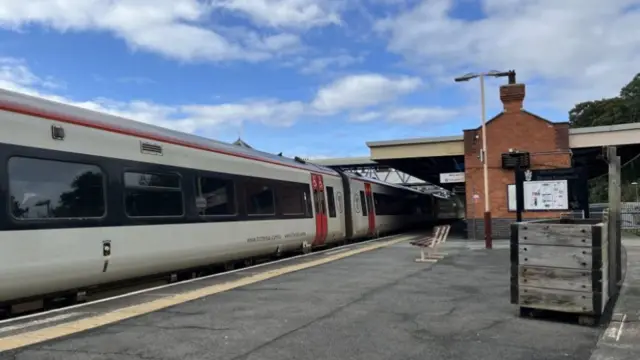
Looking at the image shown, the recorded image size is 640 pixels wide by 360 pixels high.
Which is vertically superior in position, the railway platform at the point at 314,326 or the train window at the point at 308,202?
the train window at the point at 308,202

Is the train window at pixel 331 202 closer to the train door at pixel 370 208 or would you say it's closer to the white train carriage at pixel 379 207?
the white train carriage at pixel 379 207

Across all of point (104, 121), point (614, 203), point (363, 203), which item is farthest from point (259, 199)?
point (363, 203)

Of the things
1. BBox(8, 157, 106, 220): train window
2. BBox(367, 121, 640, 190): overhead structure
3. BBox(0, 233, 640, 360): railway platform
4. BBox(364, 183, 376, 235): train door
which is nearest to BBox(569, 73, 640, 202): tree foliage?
BBox(367, 121, 640, 190): overhead structure

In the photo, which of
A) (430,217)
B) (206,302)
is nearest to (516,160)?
(206,302)

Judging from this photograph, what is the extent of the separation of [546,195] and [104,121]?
11.0 metres

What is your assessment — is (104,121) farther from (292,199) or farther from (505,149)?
(505,149)

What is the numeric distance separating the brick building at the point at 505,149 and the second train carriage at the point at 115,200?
1003 cm

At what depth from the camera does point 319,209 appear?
57.7ft

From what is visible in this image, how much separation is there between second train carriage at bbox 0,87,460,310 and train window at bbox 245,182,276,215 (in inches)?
1.1

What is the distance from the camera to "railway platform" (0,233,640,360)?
17.6 ft

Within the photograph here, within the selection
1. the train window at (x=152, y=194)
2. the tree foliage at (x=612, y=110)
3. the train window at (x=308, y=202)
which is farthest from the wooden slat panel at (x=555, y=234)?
the tree foliage at (x=612, y=110)

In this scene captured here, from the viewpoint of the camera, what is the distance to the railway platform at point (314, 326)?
5.38 m

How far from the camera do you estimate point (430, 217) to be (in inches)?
1602

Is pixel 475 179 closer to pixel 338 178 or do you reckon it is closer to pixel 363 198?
pixel 363 198
